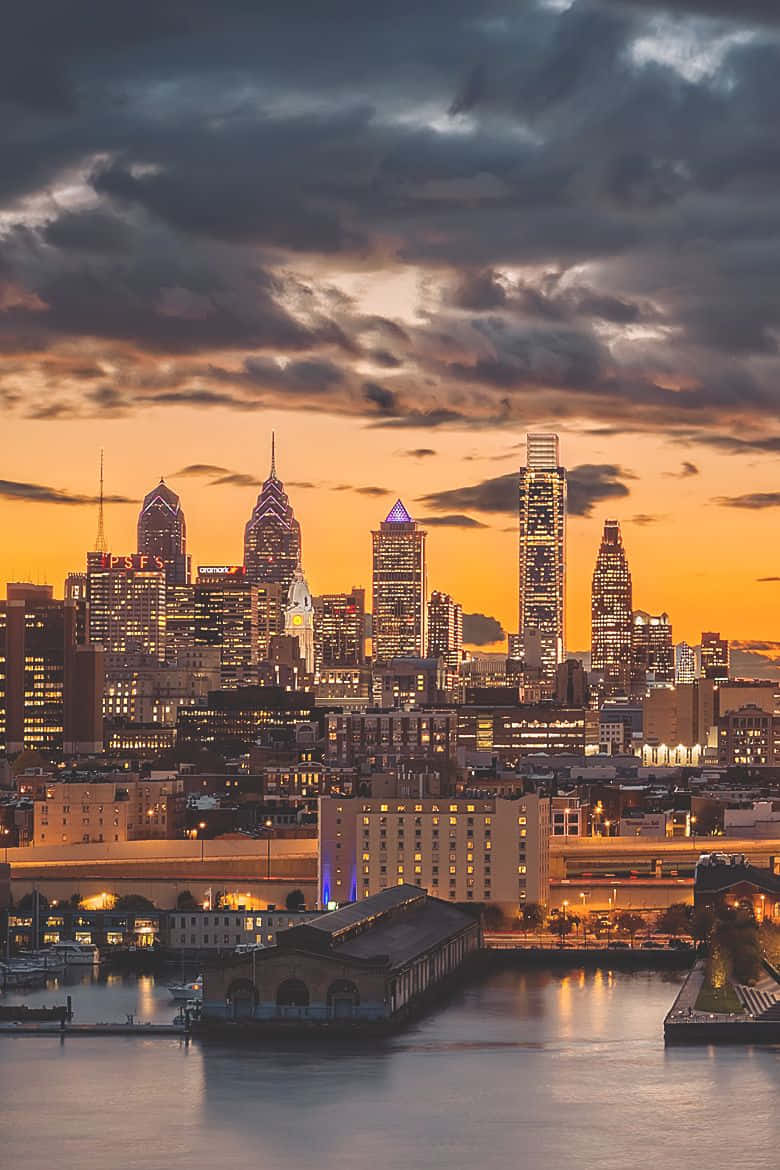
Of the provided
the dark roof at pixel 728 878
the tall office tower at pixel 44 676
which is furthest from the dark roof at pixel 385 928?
the tall office tower at pixel 44 676

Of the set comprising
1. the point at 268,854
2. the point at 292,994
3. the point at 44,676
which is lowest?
the point at 292,994

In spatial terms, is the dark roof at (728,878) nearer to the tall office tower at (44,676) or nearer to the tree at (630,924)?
the tree at (630,924)

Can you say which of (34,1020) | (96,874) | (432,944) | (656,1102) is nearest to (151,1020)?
(34,1020)

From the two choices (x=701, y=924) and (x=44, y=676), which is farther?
(x=44, y=676)

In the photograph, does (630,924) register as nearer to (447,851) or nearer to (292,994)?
(447,851)

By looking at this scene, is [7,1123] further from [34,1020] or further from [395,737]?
[395,737]

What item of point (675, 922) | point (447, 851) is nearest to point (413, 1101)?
point (675, 922)

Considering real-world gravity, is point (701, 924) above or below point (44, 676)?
below
